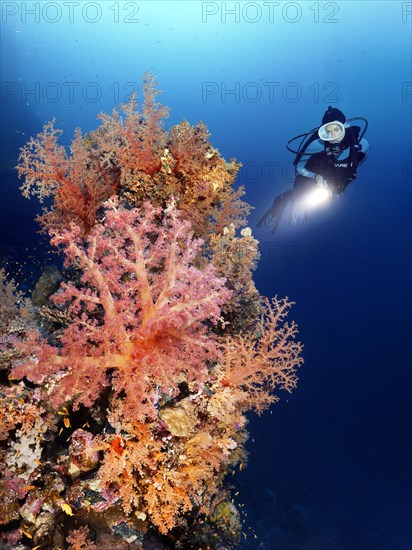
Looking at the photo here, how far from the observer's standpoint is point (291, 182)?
61.3 m

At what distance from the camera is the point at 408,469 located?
25.4m

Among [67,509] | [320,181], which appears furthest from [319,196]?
[67,509]

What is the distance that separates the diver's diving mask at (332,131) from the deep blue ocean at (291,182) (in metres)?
6.45

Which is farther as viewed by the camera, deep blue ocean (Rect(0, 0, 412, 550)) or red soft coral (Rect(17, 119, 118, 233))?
deep blue ocean (Rect(0, 0, 412, 550))

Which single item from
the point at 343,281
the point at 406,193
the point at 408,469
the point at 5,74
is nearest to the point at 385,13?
the point at 406,193

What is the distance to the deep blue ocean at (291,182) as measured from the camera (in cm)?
1902

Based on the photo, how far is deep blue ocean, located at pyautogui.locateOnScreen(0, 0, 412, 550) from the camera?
1902 centimetres

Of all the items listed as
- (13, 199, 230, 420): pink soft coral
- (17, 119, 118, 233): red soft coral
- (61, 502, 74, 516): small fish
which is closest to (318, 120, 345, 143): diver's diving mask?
(17, 119, 118, 233): red soft coral

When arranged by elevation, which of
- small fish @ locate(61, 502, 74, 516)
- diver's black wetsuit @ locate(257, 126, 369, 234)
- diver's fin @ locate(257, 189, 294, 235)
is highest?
diver's fin @ locate(257, 189, 294, 235)

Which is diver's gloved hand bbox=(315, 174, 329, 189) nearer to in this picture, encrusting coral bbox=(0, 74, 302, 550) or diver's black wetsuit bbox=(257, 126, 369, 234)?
diver's black wetsuit bbox=(257, 126, 369, 234)

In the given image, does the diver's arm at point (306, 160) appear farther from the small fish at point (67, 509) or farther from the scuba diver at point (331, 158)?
the small fish at point (67, 509)

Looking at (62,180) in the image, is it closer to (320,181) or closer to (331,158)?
(320,181)

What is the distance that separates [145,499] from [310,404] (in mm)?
28086

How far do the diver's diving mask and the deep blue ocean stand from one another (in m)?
6.45
